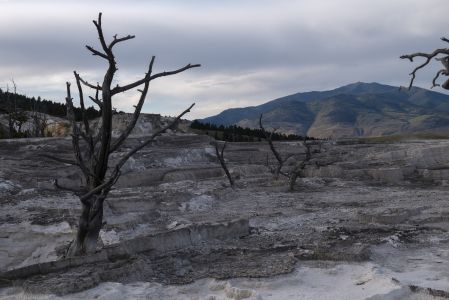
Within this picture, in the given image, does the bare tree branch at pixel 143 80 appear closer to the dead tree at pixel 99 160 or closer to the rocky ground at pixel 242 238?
the dead tree at pixel 99 160

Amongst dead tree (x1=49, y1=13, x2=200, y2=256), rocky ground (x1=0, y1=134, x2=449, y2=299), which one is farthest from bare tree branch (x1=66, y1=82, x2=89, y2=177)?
rocky ground (x1=0, y1=134, x2=449, y2=299)

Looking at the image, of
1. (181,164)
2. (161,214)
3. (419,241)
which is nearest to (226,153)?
(181,164)

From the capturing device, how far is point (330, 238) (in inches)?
389

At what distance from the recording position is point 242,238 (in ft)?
33.6

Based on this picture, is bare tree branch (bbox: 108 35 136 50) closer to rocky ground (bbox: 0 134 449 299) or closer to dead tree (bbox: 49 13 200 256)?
dead tree (bbox: 49 13 200 256)

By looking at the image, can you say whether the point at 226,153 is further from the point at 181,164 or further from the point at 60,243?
the point at 60,243

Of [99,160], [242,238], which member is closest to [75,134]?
[99,160]

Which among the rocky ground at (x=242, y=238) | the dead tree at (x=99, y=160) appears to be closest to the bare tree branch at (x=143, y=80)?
the dead tree at (x=99, y=160)

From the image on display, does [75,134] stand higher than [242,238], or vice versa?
[75,134]

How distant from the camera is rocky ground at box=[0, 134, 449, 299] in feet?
22.2

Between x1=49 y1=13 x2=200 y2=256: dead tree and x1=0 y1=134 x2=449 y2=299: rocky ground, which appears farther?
x1=49 y1=13 x2=200 y2=256: dead tree

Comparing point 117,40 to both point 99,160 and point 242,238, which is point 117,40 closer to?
point 99,160

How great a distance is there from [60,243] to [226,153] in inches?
843

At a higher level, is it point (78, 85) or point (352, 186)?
point (78, 85)
